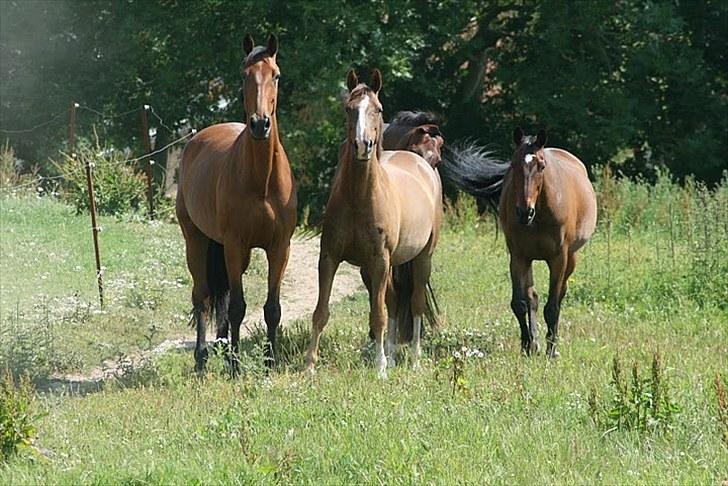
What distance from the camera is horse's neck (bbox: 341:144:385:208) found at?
881 centimetres

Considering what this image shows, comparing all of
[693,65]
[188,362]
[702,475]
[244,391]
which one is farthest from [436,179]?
[693,65]

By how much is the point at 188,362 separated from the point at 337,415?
3395 millimetres

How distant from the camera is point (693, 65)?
22.8m

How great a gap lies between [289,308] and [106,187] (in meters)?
6.33

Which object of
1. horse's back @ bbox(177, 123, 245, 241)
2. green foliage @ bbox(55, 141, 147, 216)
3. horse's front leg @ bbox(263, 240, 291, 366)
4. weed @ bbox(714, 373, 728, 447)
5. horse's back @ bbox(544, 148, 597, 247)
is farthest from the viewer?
green foliage @ bbox(55, 141, 147, 216)

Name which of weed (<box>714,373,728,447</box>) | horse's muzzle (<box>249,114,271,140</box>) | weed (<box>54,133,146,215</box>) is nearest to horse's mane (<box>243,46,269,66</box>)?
horse's muzzle (<box>249,114,271,140</box>)

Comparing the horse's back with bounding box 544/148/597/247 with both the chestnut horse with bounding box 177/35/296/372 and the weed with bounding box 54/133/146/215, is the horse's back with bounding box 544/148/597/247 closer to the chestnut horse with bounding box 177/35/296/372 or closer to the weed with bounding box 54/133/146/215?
the chestnut horse with bounding box 177/35/296/372

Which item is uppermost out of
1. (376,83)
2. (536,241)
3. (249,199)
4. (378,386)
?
(376,83)

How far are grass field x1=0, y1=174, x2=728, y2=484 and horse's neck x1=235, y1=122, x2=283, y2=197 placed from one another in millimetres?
1324

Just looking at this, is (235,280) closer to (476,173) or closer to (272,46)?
(272,46)

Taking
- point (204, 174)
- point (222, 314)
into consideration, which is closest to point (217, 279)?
point (222, 314)

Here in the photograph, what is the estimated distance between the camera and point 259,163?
8.90 metres

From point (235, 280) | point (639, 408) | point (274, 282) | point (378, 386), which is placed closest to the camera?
point (639, 408)

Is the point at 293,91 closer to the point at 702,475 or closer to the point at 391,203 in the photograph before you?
the point at 391,203
